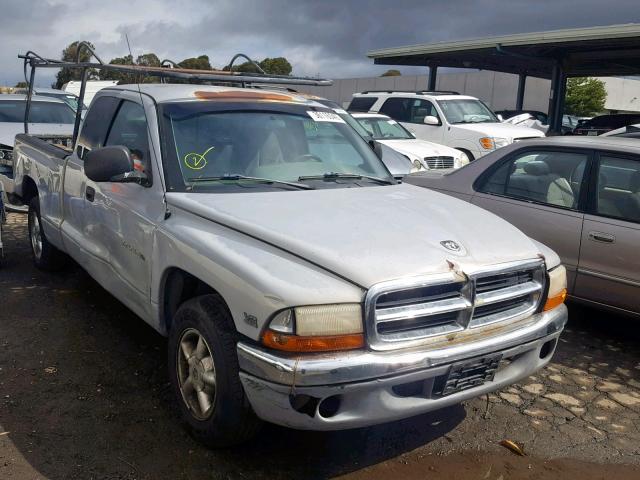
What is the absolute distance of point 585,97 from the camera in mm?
41250

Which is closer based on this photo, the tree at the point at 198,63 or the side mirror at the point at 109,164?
the side mirror at the point at 109,164

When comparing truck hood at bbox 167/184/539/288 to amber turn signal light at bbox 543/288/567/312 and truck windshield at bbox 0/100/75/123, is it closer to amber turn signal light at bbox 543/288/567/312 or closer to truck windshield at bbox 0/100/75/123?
amber turn signal light at bbox 543/288/567/312

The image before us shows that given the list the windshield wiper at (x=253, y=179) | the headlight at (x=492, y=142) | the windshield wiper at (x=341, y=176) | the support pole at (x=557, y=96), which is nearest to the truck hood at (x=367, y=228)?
the windshield wiper at (x=253, y=179)

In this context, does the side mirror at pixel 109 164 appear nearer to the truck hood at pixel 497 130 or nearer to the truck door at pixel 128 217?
the truck door at pixel 128 217

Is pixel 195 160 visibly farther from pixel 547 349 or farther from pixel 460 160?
pixel 460 160

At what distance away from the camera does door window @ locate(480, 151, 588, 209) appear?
5.21 m

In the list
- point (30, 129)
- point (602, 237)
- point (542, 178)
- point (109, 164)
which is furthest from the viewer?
point (30, 129)

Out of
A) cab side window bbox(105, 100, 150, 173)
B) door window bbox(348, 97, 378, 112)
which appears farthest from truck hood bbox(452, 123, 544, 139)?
cab side window bbox(105, 100, 150, 173)

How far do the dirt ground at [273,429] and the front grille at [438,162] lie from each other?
5.96 metres

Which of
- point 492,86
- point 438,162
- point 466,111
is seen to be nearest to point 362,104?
point 466,111

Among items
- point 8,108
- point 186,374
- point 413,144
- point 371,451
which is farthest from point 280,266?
point 8,108

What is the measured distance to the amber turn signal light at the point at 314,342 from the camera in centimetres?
270

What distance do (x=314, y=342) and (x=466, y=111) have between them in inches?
472

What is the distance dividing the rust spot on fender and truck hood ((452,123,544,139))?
8617mm
